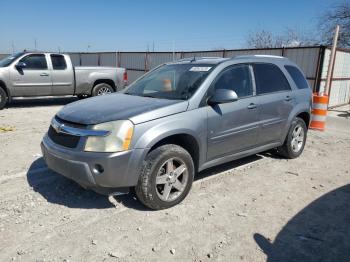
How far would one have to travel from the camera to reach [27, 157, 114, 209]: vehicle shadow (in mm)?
3916

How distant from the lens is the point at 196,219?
3.63m

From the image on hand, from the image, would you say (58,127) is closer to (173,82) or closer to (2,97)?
(173,82)

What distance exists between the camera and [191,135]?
3.93 meters

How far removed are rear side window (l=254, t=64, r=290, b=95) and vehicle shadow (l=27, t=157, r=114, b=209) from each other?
2.70m

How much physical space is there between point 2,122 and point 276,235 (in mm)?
7373

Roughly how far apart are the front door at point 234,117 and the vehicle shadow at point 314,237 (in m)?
1.20

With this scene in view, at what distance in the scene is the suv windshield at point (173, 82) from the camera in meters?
4.23

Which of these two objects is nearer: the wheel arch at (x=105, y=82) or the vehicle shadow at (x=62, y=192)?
the vehicle shadow at (x=62, y=192)

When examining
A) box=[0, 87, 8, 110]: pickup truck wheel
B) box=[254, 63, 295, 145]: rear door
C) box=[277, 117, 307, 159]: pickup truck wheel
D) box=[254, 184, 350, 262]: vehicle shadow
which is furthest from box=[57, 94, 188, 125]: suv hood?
box=[0, 87, 8, 110]: pickup truck wheel

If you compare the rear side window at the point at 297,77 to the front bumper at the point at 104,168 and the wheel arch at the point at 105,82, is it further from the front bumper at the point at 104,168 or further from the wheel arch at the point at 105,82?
the wheel arch at the point at 105,82

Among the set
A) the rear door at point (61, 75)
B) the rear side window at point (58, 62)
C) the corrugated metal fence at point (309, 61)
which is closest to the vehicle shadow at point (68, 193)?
the rear door at point (61, 75)

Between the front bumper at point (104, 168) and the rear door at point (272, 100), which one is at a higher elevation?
the rear door at point (272, 100)

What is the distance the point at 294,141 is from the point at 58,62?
8.36 metres

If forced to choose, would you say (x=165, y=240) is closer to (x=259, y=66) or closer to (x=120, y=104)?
(x=120, y=104)
